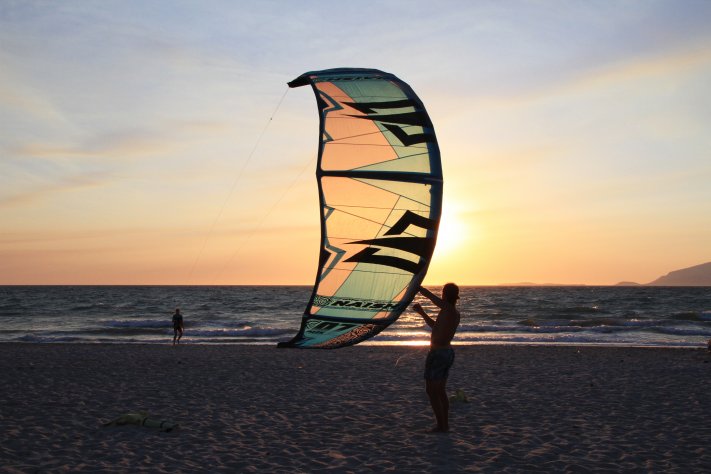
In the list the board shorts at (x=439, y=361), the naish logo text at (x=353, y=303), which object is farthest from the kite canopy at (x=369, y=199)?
the board shorts at (x=439, y=361)

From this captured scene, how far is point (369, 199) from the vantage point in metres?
7.36

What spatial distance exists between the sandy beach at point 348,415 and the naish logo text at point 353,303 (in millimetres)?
1754

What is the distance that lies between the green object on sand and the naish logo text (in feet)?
10.1

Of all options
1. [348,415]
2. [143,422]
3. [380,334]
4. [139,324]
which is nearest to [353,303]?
[348,415]

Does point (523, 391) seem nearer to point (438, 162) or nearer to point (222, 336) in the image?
point (438, 162)

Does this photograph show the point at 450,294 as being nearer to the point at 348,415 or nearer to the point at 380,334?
the point at 348,415

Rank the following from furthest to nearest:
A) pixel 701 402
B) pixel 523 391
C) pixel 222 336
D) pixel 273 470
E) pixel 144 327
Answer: pixel 144 327
pixel 222 336
pixel 523 391
pixel 701 402
pixel 273 470

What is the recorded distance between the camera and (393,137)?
24.2ft

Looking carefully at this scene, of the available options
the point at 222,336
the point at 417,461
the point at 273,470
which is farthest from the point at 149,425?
the point at 222,336

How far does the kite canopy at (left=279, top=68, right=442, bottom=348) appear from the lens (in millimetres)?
7262

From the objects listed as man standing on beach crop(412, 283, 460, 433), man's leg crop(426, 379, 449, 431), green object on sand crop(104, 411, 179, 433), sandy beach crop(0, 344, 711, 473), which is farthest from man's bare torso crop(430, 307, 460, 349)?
green object on sand crop(104, 411, 179, 433)

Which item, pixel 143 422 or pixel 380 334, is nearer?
pixel 143 422

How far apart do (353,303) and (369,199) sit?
48.4 inches

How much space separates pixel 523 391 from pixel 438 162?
22.5 feet
